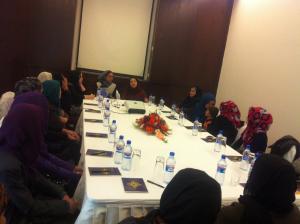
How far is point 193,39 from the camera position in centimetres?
649

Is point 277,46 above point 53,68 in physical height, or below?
above

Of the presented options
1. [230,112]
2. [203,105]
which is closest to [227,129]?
[230,112]

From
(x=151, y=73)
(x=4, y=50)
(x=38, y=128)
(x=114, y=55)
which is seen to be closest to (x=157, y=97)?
(x=151, y=73)

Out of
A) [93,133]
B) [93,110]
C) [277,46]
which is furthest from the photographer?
[277,46]

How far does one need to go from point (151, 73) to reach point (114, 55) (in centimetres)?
88

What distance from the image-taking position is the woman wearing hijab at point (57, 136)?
3250 mm

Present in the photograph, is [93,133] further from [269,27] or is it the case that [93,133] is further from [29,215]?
[269,27]

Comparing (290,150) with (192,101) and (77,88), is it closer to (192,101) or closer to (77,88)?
(192,101)

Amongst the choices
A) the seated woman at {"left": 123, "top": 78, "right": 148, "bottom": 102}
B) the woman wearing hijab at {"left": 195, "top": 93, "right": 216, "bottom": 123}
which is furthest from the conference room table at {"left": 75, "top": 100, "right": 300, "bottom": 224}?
the seated woman at {"left": 123, "top": 78, "right": 148, "bottom": 102}

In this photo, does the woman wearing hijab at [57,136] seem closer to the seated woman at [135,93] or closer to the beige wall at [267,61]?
the seated woman at [135,93]

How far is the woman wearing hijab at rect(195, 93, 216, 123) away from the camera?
505 centimetres

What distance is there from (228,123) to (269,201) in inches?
98.7

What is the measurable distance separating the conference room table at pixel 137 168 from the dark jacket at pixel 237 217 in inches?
19.3

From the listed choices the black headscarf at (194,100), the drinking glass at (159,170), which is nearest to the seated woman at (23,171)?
the drinking glass at (159,170)
